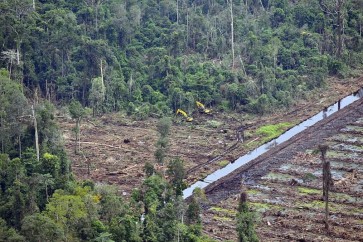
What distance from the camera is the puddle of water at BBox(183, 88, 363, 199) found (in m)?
45.7

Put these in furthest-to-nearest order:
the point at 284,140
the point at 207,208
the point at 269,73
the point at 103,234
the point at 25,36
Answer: the point at 269,73 → the point at 25,36 → the point at 284,140 → the point at 207,208 → the point at 103,234

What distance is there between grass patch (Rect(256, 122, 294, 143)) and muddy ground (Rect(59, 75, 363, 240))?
1.51 ft

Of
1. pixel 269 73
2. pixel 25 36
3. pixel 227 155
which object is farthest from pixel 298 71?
→ pixel 25 36

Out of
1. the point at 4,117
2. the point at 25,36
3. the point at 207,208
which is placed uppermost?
the point at 25,36

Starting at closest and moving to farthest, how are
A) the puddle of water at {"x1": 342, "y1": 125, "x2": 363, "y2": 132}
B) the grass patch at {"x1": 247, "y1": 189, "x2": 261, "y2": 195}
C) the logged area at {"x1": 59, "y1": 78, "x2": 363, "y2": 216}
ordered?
the grass patch at {"x1": 247, "y1": 189, "x2": 261, "y2": 195}
the logged area at {"x1": 59, "y1": 78, "x2": 363, "y2": 216}
the puddle of water at {"x1": 342, "y1": 125, "x2": 363, "y2": 132}

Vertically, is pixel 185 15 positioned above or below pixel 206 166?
above

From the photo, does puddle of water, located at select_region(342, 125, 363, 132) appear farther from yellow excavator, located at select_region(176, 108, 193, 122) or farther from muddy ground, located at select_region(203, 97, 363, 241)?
yellow excavator, located at select_region(176, 108, 193, 122)

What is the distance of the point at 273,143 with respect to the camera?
51625 millimetres

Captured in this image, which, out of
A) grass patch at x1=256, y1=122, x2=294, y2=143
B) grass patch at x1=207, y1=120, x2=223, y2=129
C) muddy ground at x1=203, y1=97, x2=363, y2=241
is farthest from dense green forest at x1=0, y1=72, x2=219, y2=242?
grass patch at x1=207, y1=120, x2=223, y2=129

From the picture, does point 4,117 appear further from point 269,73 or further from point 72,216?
point 269,73

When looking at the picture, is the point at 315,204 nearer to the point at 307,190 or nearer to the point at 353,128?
the point at 307,190

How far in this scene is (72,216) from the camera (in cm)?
3469

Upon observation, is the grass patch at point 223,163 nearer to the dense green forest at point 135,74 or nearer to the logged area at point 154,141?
the logged area at point 154,141

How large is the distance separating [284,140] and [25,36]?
18754 millimetres
